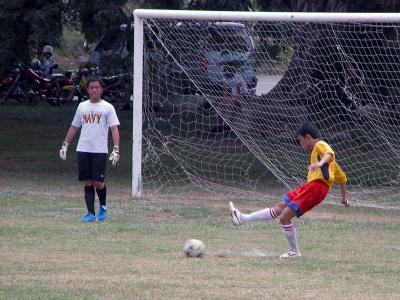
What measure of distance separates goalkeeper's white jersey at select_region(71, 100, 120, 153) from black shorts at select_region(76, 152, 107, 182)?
6cm

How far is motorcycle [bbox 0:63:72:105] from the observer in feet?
92.3

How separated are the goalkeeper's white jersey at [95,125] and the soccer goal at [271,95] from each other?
2.15m

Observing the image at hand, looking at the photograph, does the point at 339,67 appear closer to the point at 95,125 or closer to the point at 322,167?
the point at 95,125

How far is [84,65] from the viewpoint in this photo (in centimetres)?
1803

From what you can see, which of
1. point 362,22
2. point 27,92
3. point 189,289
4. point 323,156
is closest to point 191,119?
point 362,22

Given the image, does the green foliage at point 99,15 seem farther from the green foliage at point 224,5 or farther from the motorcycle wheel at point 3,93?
the motorcycle wheel at point 3,93

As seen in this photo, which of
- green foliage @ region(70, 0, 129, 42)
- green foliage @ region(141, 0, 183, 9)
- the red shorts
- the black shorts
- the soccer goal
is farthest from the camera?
green foliage @ region(141, 0, 183, 9)

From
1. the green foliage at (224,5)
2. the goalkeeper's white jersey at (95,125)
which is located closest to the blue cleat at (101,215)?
the goalkeeper's white jersey at (95,125)

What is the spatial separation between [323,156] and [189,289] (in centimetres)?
239

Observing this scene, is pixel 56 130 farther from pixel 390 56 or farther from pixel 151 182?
pixel 390 56

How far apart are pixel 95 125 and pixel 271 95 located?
14.3 ft

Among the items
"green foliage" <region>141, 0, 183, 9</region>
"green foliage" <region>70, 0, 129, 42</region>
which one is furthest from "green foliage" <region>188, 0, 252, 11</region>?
"green foliage" <region>70, 0, 129, 42</region>

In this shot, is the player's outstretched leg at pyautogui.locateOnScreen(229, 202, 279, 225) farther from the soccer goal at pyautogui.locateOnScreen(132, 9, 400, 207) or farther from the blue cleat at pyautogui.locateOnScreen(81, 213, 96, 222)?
the soccer goal at pyautogui.locateOnScreen(132, 9, 400, 207)

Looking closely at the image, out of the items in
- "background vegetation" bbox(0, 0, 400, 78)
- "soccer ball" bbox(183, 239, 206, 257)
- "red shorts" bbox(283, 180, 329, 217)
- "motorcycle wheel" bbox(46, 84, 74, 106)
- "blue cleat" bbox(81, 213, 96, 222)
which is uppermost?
"background vegetation" bbox(0, 0, 400, 78)
